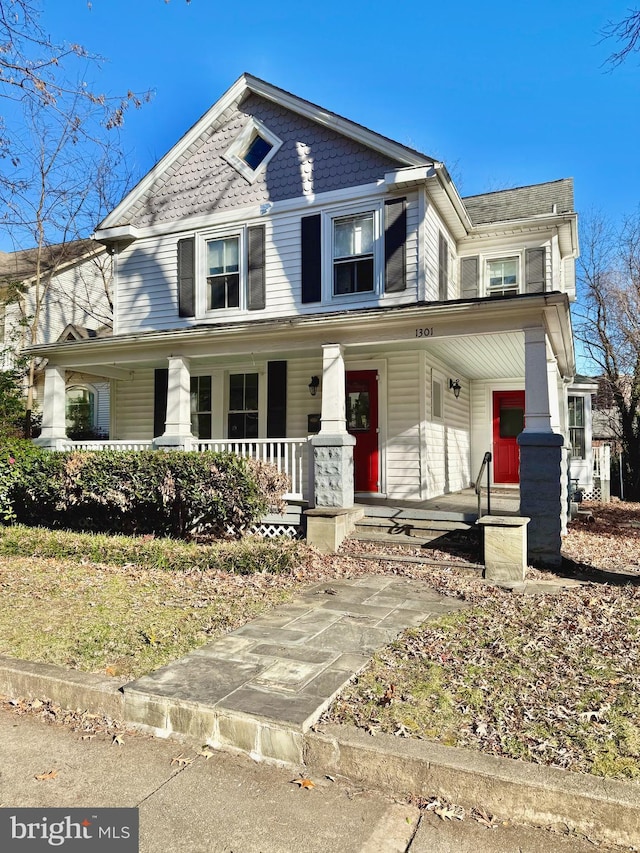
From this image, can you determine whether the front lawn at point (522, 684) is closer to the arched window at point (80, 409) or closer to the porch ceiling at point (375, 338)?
the porch ceiling at point (375, 338)

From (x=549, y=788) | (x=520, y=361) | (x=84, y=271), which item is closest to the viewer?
(x=549, y=788)

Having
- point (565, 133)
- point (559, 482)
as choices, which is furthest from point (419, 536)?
point (565, 133)

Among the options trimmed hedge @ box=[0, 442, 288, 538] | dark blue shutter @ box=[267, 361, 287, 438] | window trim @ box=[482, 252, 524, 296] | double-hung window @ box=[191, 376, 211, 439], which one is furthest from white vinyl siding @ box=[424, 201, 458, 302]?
double-hung window @ box=[191, 376, 211, 439]

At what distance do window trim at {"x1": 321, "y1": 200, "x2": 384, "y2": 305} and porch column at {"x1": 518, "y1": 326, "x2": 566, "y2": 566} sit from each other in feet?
11.7

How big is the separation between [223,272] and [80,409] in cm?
1033

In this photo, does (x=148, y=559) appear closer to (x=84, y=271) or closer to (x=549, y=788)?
(x=549, y=788)

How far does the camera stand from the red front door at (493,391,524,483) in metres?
13.4

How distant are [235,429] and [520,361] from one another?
5.94 m

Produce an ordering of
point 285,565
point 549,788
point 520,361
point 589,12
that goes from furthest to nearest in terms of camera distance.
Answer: point 520,361 < point 285,565 < point 589,12 < point 549,788

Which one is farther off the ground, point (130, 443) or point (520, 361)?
point (520, 361)

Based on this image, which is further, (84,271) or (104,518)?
(84,271)

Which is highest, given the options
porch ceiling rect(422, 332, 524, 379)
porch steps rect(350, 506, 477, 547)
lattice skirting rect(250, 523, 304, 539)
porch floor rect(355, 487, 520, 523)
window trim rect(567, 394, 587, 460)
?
porch ceiling rect(422, 332, 524, 379)

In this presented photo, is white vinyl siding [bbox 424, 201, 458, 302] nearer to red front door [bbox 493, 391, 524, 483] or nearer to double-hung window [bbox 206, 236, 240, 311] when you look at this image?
double-hung window [bbox 206, 236, 240, 311]

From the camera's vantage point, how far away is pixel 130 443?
1023cm
